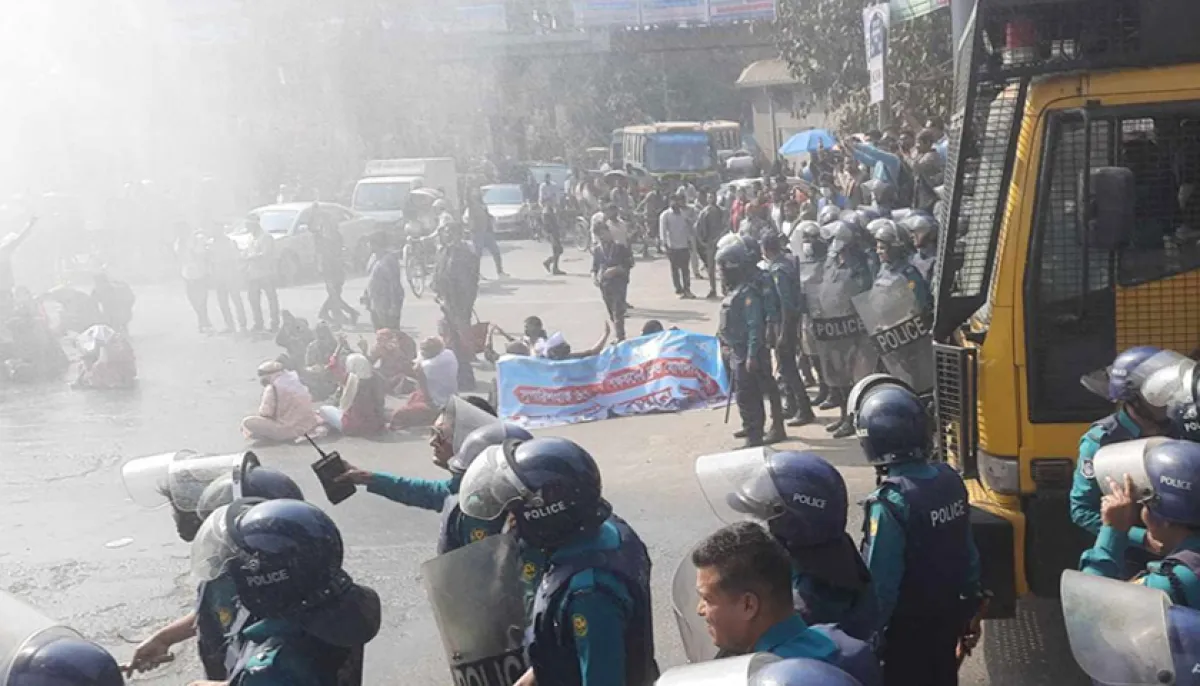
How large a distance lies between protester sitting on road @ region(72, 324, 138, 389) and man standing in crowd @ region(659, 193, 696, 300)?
7960mm

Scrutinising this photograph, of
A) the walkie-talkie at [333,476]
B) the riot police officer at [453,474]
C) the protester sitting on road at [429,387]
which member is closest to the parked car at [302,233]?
the protester sitting on road at [429,387]

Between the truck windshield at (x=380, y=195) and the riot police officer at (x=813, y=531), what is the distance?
80.9 ft

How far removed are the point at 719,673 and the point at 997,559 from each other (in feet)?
11.9

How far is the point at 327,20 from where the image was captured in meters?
34.7

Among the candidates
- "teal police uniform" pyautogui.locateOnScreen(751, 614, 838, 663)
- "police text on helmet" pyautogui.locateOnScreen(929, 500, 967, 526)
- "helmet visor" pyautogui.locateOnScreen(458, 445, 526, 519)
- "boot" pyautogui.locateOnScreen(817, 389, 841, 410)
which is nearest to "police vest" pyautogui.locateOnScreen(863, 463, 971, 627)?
"police text on helmet" pyautogui.locateOnScreen(929, 500, 967, 526)

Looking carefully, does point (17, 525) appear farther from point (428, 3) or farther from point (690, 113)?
point (690, 113)

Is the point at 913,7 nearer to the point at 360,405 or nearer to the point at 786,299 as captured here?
the point at 786,299

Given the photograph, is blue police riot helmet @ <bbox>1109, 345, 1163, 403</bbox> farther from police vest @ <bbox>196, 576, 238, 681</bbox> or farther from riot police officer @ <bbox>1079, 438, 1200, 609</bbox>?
police vest @ <bbox>196, 576, 238, 681</bbox>

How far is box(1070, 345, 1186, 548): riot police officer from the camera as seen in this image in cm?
466

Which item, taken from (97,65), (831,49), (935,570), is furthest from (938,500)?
(97,65)

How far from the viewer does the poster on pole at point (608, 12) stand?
4012cm

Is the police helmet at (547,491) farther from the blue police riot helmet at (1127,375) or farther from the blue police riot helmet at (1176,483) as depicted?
the blue police riot helmet at (1127,375)

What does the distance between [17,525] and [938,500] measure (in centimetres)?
754

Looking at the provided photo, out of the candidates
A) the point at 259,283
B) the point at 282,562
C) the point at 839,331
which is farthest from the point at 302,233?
the point at 282,562
